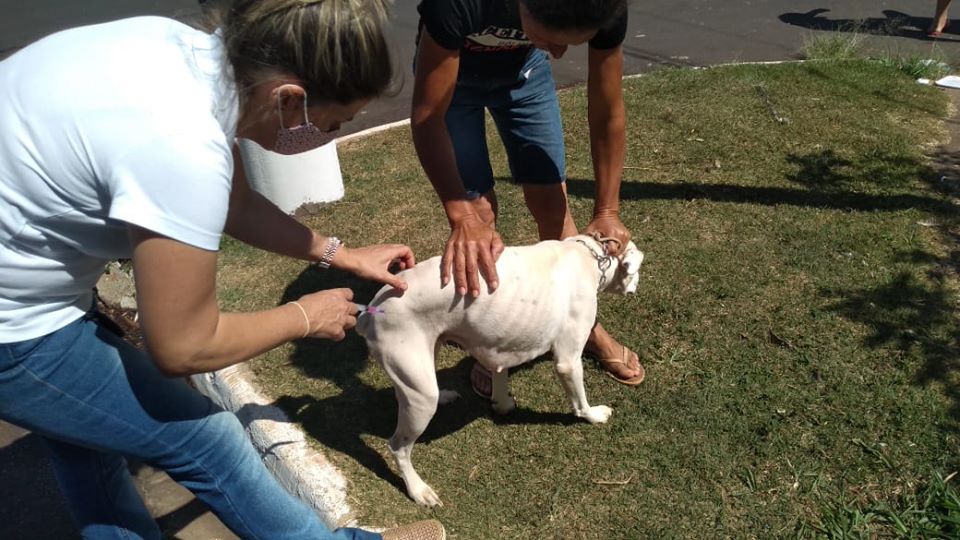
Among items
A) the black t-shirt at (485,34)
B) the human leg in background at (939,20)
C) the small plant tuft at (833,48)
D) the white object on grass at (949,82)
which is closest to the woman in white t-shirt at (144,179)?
the black t-shirt at (485,34)

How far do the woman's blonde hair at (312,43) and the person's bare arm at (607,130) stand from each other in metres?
1.67

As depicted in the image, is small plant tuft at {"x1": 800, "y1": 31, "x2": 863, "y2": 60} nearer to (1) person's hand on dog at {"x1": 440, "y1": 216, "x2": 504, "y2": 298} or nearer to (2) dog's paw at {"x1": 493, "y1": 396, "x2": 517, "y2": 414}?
(2) dog's paw at {"x1": 493, "y1": 396, "x2": 517, "y2": 414}

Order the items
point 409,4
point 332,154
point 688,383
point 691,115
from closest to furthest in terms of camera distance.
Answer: point 688,383 → point 332,154 → point 691,115 → point 409,4

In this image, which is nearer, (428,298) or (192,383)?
(428,298)

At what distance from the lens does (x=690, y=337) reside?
13.6 feet

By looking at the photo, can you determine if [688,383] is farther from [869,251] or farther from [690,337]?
[869,251]

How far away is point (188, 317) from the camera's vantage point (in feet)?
5.93

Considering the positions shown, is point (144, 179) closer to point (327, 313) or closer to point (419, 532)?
point (327, 313)

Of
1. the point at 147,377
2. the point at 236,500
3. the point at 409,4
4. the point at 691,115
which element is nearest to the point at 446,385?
the point at 236,500

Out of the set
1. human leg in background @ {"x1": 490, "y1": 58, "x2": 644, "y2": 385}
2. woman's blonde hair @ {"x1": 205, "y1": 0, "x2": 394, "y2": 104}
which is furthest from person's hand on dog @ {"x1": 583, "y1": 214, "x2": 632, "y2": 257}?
woman's blonde hair @ {"x1": 205, "y1": 0, "x2": 394, "y2": 104}

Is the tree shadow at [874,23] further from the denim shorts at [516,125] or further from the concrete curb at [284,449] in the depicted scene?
the concrete curb at [284,449]

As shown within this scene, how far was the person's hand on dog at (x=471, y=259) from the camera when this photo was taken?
291 centimetres

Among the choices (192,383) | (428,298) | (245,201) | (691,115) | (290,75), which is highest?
(290,75)

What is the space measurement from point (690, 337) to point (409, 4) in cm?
883
